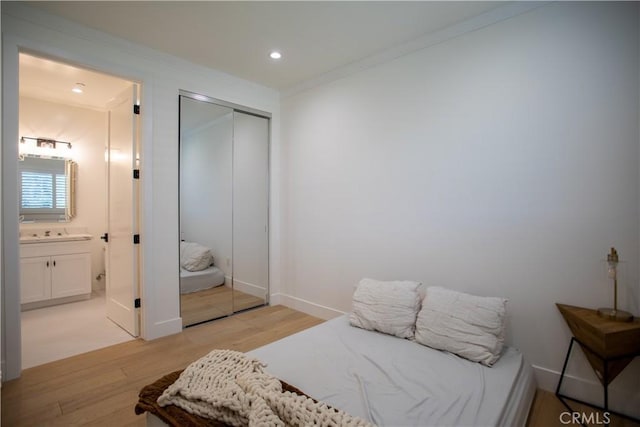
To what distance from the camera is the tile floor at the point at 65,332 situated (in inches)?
108

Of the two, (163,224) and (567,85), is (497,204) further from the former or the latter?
(163,224)

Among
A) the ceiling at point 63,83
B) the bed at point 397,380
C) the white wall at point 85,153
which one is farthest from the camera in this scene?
the white wall at point 85,153

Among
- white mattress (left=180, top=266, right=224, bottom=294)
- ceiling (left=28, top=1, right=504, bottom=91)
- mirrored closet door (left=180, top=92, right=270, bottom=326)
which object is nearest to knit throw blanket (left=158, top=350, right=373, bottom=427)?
white mattress (left=180, top=266, right=224, bottom=294)

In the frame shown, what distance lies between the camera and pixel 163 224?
310 centimetres

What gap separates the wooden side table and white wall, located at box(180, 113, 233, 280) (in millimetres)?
3327

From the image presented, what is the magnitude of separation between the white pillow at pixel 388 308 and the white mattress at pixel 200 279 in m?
1.87

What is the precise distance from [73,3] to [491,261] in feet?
12.2

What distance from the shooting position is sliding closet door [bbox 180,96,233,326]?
3309mm

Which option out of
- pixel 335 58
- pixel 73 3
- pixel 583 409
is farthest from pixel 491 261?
pixel 73 3

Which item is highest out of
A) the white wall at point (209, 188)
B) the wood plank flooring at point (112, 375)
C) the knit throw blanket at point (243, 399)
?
the white wall at point (209, 188)

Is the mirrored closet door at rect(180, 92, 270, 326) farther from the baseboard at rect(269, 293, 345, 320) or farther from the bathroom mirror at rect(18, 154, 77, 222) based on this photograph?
the bathroom mirror at rect(18, 154, 77, 222)

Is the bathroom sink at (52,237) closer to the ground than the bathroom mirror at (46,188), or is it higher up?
closer to the ground

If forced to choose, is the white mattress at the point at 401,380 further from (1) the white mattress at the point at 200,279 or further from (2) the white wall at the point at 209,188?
(2) the white wall at the point at 209,188

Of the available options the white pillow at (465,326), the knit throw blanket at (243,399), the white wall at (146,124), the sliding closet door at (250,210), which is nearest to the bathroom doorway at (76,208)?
the white wall at (146,124)
